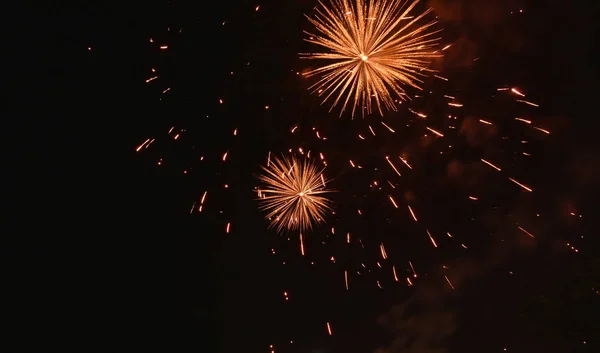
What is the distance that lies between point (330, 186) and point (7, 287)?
2.23 metres

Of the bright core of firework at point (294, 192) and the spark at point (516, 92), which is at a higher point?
the spark at point (516, 92)

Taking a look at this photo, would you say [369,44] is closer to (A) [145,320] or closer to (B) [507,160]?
(B) [507,160]

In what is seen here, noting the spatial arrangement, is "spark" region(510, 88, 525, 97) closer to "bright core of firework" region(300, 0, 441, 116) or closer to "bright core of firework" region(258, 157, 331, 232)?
"bright core of firework" region(300, 0, 441, 116)

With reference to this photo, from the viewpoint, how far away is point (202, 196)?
4.01m

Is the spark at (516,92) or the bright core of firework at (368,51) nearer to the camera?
the bright core of firework at (368,51)

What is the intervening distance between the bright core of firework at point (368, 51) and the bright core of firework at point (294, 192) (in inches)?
18.5

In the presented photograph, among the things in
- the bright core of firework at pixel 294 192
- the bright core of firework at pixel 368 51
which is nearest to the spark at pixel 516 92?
the bright core of firework at pixel 368 51

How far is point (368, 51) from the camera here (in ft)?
10.9

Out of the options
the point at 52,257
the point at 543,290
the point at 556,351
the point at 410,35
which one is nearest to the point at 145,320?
the point at 52,257

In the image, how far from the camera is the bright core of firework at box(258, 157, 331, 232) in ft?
12.9

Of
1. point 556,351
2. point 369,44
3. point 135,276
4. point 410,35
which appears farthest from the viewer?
point 556,351

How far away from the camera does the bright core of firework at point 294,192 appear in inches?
155

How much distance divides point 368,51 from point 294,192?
1069mm

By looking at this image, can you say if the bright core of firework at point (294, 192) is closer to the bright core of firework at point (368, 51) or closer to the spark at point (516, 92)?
the bright core of firework at point (368, 51)
